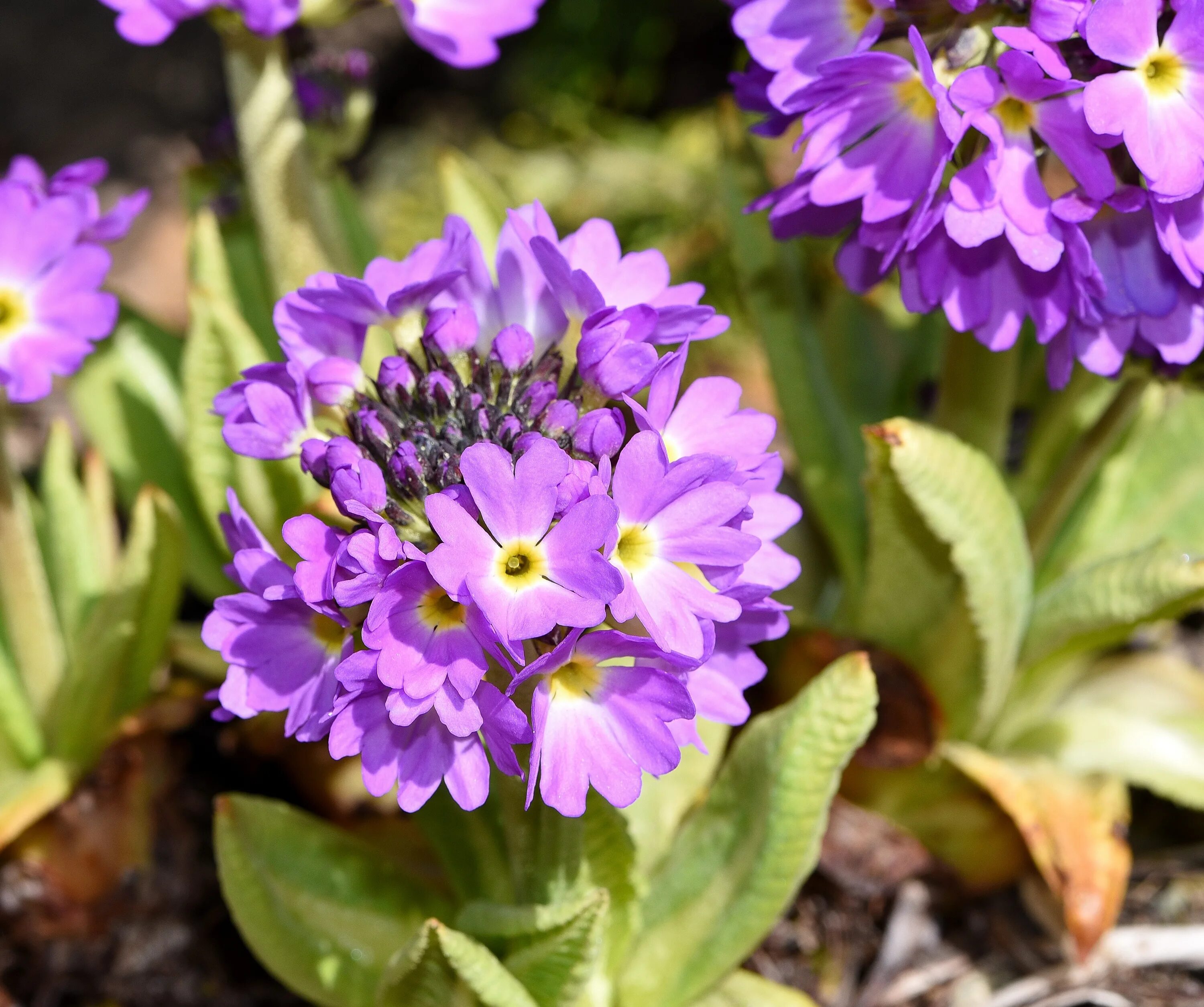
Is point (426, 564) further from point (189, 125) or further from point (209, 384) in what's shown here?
point (189, 125)

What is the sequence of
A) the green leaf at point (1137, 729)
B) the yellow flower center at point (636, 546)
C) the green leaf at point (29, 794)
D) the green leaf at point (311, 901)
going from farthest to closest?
1. the green leaf at point (1137, 729)
2. the green leaf at point (29, 794)
3. the green leaf at point (311, 901)
4. the yellow flower center at point (636, 546)

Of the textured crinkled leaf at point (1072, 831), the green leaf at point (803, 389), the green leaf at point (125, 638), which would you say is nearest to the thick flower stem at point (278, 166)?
the green leaf at point (125, 638)

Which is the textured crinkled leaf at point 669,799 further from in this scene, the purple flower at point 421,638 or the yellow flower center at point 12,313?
the yellow flower center at point 12,313

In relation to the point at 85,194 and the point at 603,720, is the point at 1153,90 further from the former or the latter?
the point at 85,194

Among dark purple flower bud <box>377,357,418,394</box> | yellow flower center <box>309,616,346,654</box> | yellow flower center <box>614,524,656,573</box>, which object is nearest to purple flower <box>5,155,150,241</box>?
dark purple flower bud <box>377,357,418,394</box>

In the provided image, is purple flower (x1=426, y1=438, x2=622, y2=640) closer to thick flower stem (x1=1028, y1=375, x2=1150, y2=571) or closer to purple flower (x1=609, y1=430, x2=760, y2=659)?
purple flower (x1=609, y1=430, x2=760, y2=659)

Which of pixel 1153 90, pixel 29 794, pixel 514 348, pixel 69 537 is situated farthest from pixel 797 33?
pixel 29 794
